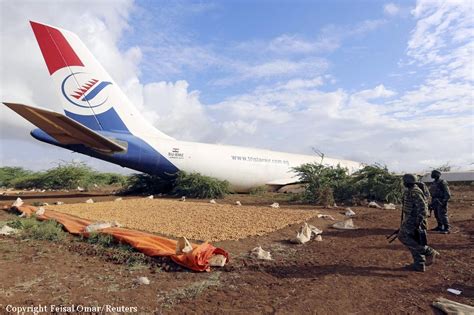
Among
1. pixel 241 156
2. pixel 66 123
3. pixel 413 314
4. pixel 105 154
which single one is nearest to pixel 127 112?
pixel 105 154

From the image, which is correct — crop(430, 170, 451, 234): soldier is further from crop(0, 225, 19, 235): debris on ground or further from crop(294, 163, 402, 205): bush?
crop(0, 225, 19, 235): debris on ground

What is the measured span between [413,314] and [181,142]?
15.0 meters

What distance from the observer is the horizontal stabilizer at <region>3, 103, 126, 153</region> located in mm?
12382

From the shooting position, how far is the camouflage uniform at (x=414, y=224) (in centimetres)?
606

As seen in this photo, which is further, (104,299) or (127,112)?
(127,112)

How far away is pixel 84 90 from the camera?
51.7 feet

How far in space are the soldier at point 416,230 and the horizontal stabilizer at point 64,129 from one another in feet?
38.6

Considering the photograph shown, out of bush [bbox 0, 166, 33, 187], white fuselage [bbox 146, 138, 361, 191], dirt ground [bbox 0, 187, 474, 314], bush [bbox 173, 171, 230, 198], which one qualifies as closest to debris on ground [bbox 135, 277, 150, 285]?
dirt ground [bbox 0, 187, 474, 314]

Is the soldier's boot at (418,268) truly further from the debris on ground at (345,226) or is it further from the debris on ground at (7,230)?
the debris on ground at (7,230)

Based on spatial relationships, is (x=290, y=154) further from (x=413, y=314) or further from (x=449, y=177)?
(x=413, y=314)

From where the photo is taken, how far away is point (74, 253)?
6336 millimetres

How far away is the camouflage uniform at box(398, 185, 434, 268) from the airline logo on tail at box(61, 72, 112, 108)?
14.2 metres

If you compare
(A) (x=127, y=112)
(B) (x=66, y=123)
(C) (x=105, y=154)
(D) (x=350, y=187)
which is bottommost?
(D) (x=350, y=187)

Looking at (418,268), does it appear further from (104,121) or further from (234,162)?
(104,121)
